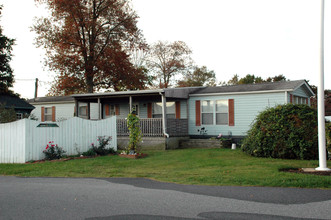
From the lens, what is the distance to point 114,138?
17.2m

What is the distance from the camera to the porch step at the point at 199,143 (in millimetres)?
18938

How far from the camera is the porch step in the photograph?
18.9 meters

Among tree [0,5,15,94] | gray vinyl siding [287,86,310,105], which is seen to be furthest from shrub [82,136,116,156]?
tree [0,5,15,94]

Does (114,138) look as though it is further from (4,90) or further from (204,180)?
(4,90)

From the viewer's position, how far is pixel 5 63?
2875cm

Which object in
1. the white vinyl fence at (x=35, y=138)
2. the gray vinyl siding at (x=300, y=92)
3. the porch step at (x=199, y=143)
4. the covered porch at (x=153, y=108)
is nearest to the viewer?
the white vinyl fence at (x=35, y=138)

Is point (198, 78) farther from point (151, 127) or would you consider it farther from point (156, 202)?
point (156, 202)

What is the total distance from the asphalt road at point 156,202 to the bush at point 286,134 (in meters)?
5.87

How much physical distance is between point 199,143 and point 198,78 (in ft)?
117

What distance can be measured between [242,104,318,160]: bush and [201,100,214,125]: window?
19.3ft

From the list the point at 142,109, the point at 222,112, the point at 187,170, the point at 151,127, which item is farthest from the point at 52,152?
the point at 222,112

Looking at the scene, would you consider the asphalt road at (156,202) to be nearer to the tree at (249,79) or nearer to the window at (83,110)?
the window at (83,110)

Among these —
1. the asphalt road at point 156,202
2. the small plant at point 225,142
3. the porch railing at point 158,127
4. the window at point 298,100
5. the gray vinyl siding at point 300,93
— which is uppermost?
the gray vinyl siding at point 300,93

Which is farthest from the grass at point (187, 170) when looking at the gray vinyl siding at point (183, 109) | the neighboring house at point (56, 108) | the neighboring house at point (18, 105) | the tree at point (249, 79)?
the tree at point (249, 79)
